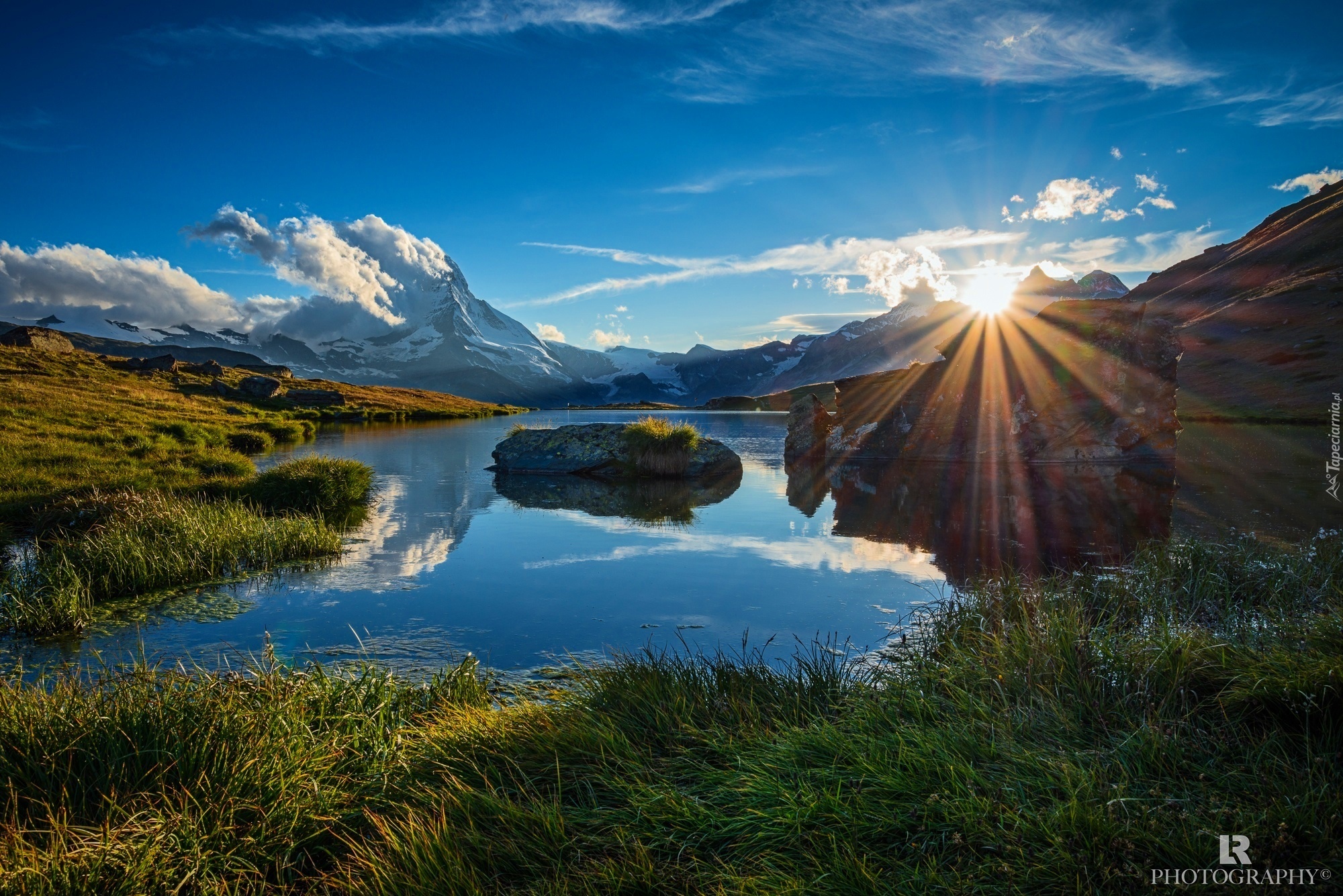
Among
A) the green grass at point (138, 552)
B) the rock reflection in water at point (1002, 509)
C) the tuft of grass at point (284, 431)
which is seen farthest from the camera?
the tuft of grass at point (284, 431)

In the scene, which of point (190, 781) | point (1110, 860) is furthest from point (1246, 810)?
point (190, 781)

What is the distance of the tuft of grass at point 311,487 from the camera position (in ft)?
62.4

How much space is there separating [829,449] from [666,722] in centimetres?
3403

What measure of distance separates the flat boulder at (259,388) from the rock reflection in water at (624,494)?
70.4m

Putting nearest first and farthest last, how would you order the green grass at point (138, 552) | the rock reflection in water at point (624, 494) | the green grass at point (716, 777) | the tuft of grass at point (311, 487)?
the green grass at point (716, 777) → the green grass at point (138, 552) → the tuft of grass at point (311, 487) → the rock reflection in water at point (624, 494)

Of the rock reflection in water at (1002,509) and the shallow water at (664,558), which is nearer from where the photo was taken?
the shallow water at (664,558)

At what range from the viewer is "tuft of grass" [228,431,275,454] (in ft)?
122

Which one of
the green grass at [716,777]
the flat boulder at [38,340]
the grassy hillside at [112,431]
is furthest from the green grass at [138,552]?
the flat boulder at [38,340]

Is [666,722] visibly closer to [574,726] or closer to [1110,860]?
[574,726]

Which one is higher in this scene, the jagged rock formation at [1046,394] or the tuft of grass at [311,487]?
the jagged rock formation at [1046,394]

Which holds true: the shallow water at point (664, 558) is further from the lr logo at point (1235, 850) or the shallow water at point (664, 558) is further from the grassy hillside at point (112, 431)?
the grassy hillside at point (112, 431)

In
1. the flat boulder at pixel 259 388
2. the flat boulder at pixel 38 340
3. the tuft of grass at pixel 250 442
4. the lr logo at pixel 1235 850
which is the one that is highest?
the flat boulder at pixel 38 340

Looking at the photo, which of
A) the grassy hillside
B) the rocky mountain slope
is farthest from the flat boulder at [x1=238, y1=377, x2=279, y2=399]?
the rocky mountain slope

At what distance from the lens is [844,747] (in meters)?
4.40
